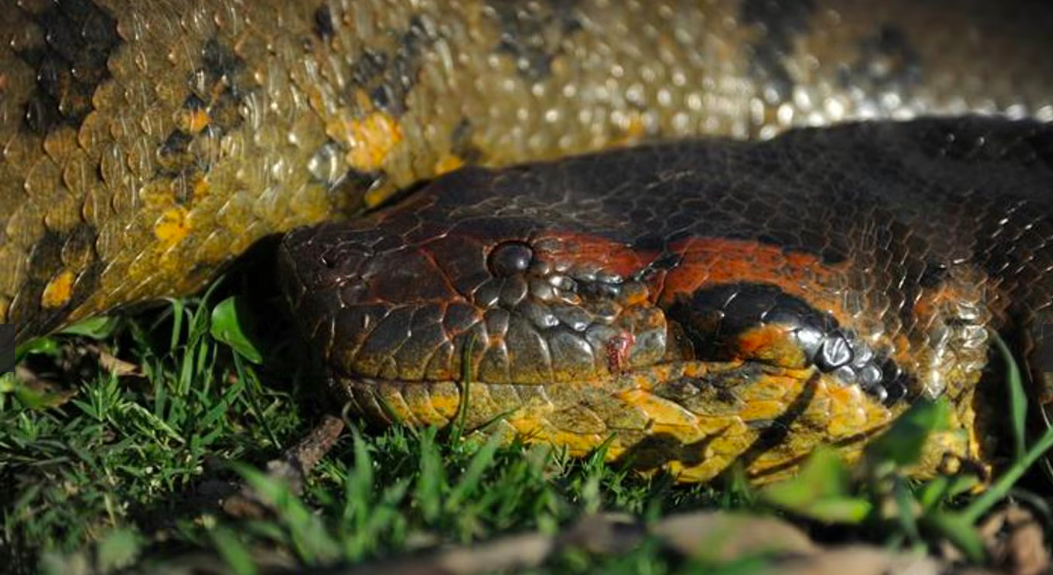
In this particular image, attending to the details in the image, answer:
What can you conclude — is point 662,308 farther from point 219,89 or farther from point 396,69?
point 219,89

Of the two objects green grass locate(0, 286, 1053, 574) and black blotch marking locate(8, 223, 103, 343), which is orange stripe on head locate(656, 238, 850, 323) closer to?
green grass locate(0, 286, 1053, 574)

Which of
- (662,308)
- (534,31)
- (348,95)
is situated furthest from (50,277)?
(534,31)

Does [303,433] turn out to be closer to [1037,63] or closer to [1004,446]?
[1004,446]

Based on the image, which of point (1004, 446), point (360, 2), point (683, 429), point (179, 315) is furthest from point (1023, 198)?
point (179, 315)

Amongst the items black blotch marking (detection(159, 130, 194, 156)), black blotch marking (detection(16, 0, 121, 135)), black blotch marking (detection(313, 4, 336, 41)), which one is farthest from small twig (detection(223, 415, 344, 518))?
black blotch marking (detection(313, 4, 336, 41))

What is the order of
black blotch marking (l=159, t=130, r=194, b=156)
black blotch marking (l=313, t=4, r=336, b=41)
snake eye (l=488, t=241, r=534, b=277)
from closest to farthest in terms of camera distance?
1. snake eye (l=488, t=241, r=534, b=277)
2. black blotch marking (l=159, t=130, r=194, b=156)
3. black blotch marking (l=313, t=4, r=336, b=41)

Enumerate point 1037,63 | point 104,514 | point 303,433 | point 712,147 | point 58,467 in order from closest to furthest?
1. point 104,514
2. point 58,467
3. point 303,433
4. point 712,147
5. point 1037,63

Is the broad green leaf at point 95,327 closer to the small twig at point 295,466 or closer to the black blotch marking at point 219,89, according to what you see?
the black blotch marking at point 219,89
